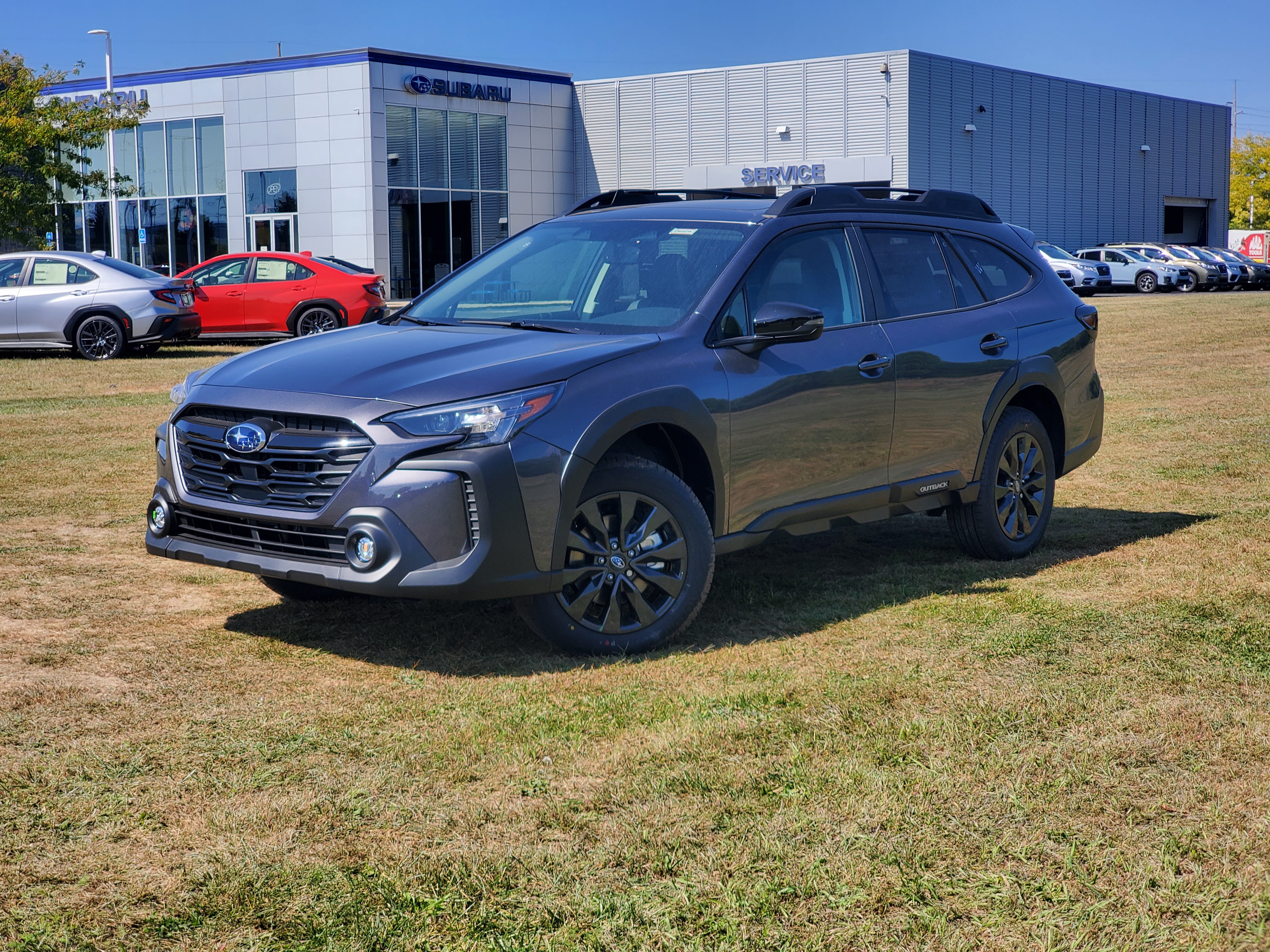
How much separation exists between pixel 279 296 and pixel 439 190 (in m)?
23.7

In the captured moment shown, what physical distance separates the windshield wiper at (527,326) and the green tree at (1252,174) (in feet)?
298

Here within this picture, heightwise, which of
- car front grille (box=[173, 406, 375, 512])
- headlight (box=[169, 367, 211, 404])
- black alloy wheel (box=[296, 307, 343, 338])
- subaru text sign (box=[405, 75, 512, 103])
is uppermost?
subaru text sign (box=[405, 75, 512, 103])

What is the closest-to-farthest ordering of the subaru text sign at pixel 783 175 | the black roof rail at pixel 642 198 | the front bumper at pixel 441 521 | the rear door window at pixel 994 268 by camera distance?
the front bumper at pixel 441 521 → the black roof rail at pixel 642 198 → the rear door window at pixel 994 268 → the subaru text sign at pixel 783 175

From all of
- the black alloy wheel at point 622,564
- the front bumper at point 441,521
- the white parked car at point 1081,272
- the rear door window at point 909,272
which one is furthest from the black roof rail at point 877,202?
the white parked car at point 1081,272

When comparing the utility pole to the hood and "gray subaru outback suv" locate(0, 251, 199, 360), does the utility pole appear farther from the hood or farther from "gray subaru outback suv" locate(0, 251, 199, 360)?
the hood

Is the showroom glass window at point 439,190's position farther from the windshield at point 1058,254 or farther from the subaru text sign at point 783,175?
the windshield at point 1058,254

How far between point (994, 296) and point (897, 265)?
2.66 ft

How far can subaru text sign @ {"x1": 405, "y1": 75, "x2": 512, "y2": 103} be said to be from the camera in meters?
43.4

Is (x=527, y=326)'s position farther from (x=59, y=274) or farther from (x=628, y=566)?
(x=59, y=274)

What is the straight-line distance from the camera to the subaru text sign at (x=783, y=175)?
1914 inches

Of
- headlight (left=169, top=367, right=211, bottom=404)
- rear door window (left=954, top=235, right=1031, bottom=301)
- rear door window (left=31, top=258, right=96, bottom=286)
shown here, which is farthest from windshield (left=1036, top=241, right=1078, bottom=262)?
headlight (left=169, top=367, right=211, bottom=404)

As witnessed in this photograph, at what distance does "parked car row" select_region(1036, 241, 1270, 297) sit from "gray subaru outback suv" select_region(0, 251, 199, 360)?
31.7m

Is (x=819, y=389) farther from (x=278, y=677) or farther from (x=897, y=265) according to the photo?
(x=278, y=677)

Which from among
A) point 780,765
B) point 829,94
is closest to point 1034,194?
point 829,94
